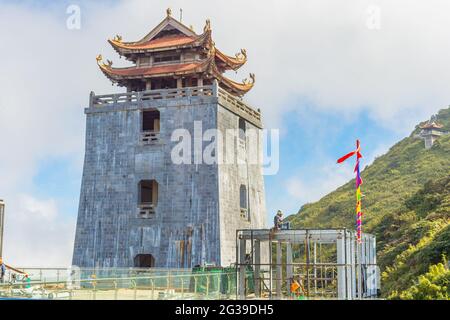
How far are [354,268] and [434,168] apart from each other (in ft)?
149

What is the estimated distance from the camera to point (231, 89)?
127 ft

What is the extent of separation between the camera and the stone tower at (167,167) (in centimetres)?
3183

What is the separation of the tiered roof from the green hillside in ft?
45.6

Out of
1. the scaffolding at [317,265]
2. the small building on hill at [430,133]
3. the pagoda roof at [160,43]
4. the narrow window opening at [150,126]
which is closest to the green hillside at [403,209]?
the small building on hill at [430,133]

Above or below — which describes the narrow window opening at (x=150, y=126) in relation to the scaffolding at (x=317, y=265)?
above

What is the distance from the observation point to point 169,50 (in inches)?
1403

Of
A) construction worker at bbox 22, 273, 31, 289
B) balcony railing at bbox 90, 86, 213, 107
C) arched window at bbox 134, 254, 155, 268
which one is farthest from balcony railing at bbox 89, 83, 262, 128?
construction worker at bbox 22, 273, 31, 289

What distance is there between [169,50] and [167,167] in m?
7.03

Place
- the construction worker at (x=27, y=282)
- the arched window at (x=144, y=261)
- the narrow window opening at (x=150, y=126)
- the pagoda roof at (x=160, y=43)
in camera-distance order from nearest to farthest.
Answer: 1. the construction worker at (x=27, y=282)
2. the arched window at (x=144, y=261)
3. the narrow window opening at (x=150, y=126)
4. the pagoda roof at (x=160, y=43)

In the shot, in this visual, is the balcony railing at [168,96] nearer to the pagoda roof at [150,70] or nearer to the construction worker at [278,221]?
the pagoda roof at [150,70]

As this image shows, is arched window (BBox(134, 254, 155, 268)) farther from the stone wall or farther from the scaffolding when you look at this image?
the scaffolding

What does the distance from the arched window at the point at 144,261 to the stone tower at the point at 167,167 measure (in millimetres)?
56

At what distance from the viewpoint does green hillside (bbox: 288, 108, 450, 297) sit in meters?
30.5
